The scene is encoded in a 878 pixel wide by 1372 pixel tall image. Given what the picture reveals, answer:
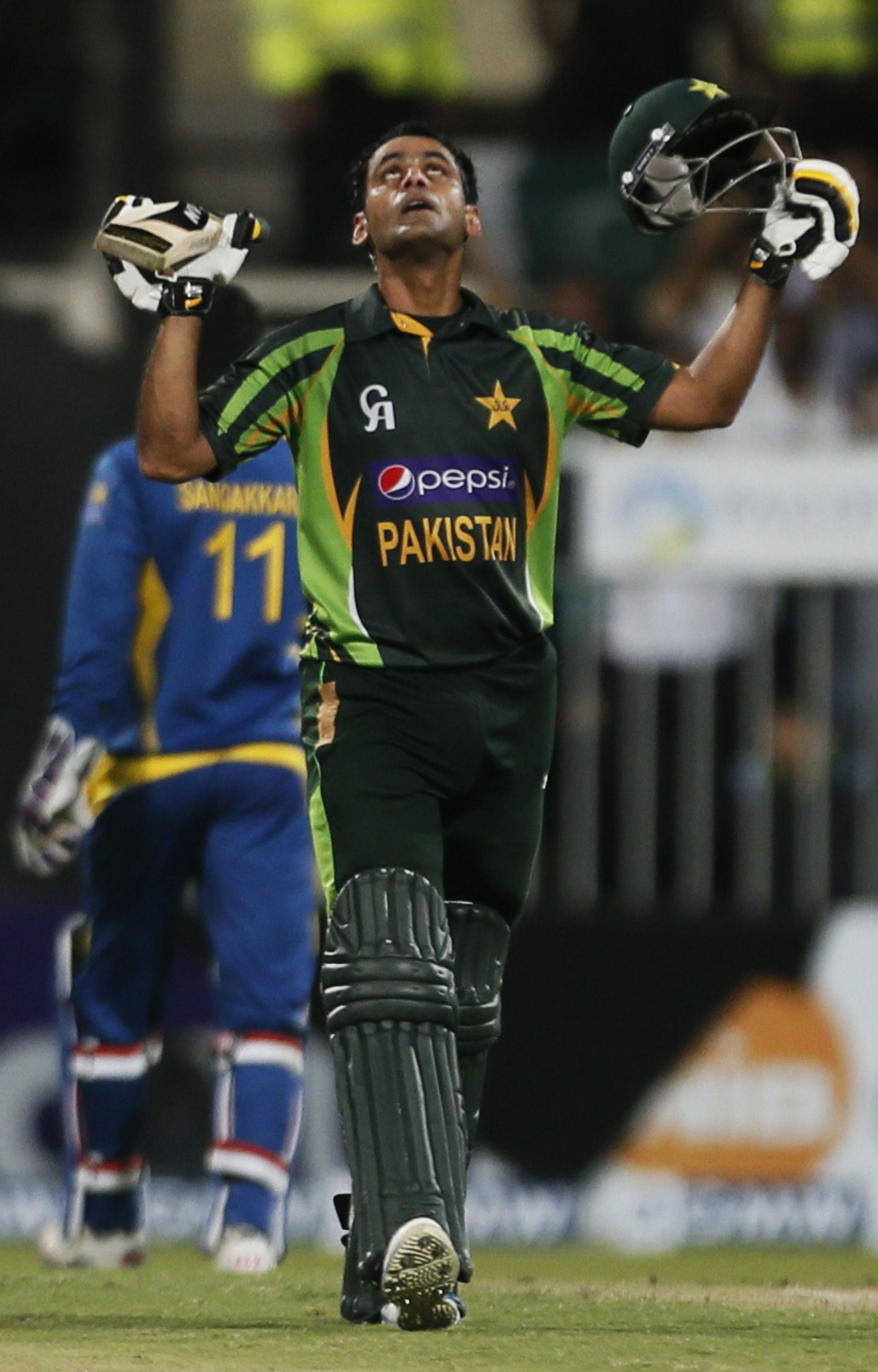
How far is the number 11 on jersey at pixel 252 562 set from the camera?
21.4ft

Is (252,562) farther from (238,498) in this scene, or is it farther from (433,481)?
(433,481)

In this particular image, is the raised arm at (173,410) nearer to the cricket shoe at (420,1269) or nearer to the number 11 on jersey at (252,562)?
the cricket shoe at (420,1269)

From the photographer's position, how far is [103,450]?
28.2ft

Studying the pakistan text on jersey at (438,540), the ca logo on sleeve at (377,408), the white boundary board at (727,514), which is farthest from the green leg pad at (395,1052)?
the white boundary board at (727,514)

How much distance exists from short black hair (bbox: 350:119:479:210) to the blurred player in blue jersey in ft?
4.82

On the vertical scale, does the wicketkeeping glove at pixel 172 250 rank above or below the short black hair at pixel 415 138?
below

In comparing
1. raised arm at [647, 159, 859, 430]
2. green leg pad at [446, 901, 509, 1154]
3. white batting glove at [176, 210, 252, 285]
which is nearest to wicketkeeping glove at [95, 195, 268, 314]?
white batting glove at [176, 210, 252, 285]

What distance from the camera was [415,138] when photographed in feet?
16.3

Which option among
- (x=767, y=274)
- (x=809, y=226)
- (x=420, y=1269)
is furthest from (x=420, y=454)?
(x=420, y=1269)

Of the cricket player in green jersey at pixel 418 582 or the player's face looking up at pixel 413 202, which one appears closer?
the cricket player in green jersey at pixel 418 582

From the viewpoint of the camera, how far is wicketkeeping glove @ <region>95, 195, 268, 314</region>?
15.4ft

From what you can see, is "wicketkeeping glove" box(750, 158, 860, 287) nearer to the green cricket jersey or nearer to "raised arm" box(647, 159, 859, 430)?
"raised arm" box(647, 159, 859, 430)

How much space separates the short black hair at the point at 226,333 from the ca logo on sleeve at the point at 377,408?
5.92 ft

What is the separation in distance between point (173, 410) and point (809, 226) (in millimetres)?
1222
